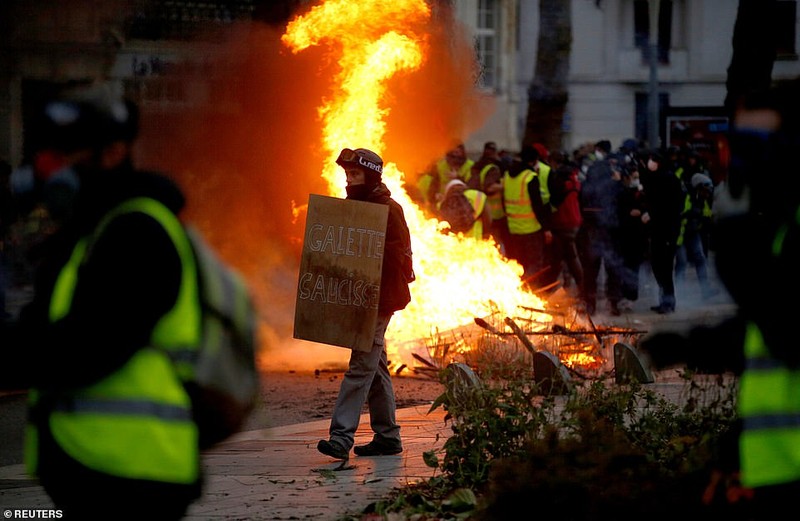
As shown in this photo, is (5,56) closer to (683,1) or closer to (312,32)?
(312,32)

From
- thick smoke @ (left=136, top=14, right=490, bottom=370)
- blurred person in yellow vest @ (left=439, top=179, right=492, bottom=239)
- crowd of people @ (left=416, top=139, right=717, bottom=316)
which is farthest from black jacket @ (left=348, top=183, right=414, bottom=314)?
crowd of people @ (left=416, top=139, right=717, bottom=316)

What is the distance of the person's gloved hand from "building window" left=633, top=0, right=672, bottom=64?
33.5 meters

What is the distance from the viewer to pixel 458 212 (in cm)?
1362

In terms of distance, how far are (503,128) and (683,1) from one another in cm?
730

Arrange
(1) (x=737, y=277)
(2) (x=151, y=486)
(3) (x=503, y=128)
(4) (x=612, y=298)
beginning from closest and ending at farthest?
(2) (x=151, y=486)
(1) (x=737, y=277)
(4) (x=612, y=298)
(3) (x=503, y=128)

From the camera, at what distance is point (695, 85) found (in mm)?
36031

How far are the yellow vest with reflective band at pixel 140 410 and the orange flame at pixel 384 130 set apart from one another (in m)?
6.96

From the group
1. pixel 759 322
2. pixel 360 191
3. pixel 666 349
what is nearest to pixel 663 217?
pixel 360 191

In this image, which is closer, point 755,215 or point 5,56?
point 755,215

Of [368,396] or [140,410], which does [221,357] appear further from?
[368,396]

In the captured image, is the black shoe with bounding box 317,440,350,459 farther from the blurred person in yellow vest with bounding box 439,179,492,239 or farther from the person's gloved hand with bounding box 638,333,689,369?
the blurred person in yellow vest with bounding box 439,179,492,239

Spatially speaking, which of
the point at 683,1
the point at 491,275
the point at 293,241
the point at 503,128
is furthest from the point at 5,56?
the point at 683,1

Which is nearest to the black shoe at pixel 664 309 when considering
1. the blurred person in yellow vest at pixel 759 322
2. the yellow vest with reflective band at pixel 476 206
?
the yellow vest with reflective band at pixel 476 206

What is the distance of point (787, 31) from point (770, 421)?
1331 inches
